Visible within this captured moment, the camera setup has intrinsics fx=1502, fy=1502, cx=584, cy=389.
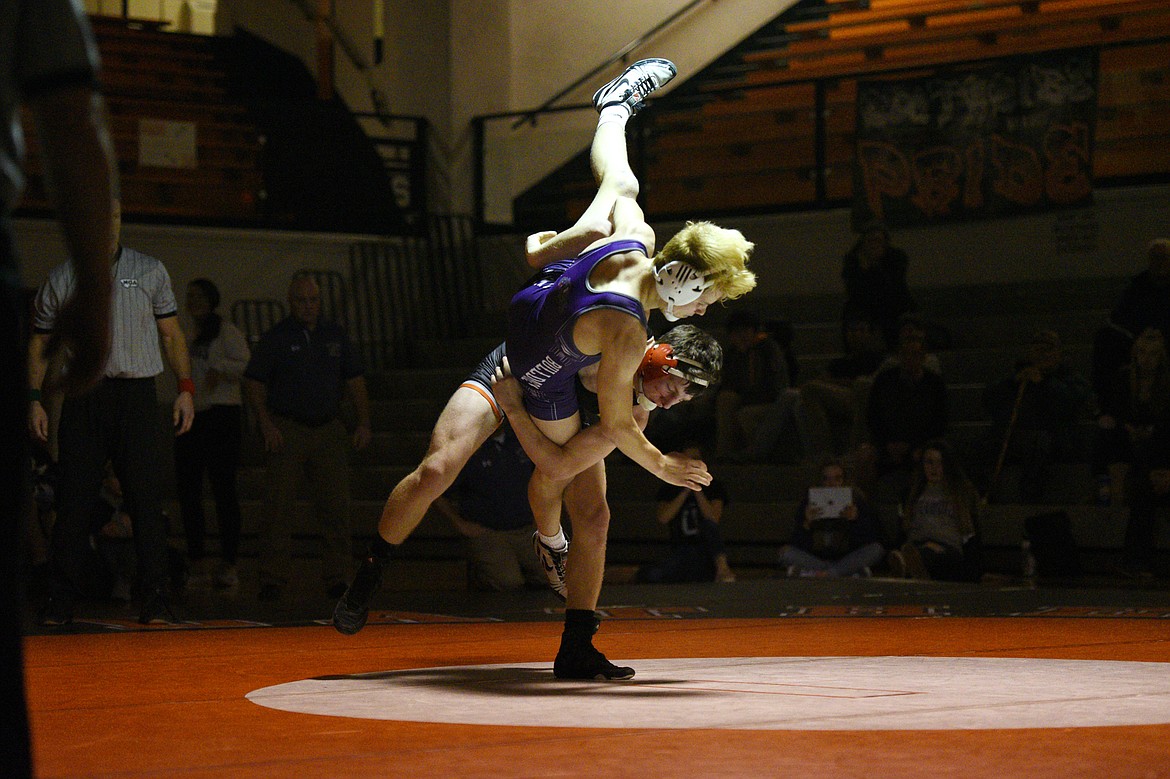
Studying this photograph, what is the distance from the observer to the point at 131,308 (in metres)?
5.57

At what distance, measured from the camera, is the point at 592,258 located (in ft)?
12.5

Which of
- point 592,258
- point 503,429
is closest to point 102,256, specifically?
point 592,258

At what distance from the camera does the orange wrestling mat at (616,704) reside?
2.54 metres

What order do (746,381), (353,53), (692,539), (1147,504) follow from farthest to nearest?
(353,53) → (746,381) → (692,539) → (1147,504)

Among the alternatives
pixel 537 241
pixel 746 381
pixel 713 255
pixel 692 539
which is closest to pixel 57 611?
pixel 537 241

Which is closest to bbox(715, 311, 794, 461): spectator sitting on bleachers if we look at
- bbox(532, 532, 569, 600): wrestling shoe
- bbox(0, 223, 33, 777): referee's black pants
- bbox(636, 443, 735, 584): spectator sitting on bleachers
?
bbox(636, 443, 735, 584): spectator sitting on bleachers

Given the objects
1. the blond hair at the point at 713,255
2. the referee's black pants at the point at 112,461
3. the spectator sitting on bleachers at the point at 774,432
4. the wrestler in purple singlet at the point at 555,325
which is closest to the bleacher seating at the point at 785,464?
the spectator sitting on bleachers at the point at 774,432

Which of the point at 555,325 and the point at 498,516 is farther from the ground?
the point at 555,325

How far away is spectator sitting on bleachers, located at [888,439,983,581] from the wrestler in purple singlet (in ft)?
14.3

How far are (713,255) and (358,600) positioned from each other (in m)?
1.44

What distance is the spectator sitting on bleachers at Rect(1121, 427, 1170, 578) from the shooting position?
7.63m

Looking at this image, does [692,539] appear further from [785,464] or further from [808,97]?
[808,97]

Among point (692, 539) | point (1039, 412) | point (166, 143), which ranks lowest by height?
point (692, 539)

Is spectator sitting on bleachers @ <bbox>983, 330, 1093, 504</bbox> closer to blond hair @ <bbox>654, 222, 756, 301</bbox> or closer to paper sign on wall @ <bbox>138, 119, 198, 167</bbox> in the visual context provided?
blond hair @ <bbox>654, 222, 756, 301</bbox>
